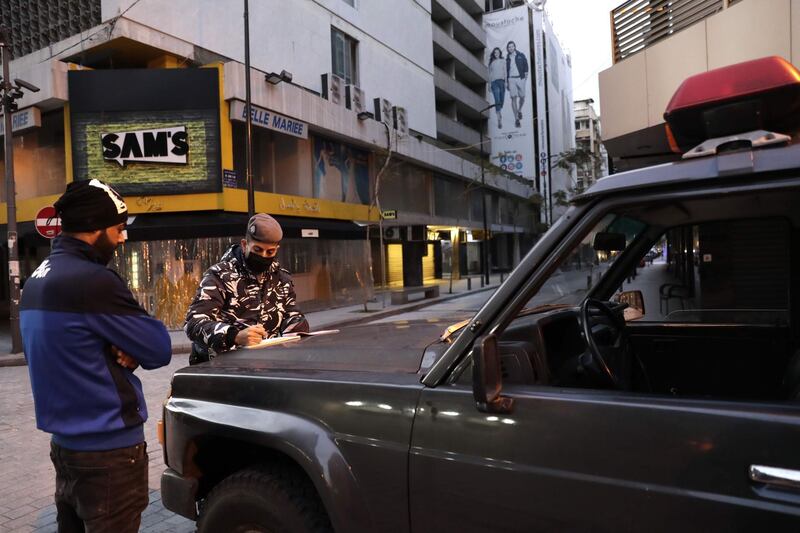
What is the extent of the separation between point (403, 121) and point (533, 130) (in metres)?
28.7

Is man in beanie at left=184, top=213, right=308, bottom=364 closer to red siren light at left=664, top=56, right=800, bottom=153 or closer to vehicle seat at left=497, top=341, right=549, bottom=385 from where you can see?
vehicle seat at left=497, top=341, right=549, bottom=385

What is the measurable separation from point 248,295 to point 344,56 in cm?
2396

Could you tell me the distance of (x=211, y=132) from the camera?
1680cm

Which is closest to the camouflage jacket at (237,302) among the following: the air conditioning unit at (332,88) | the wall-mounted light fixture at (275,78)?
the wall-mounted light fixture at (275,78)

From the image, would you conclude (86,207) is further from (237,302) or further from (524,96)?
(524,96)

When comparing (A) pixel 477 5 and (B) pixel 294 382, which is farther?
(A) pixel 477 5

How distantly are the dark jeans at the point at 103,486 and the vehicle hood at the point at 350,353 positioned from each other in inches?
21.0

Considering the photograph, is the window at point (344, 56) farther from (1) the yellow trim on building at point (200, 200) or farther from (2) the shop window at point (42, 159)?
(2) the shop window at point (42, 159)

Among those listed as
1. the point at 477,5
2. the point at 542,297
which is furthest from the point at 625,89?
the point at 477,5

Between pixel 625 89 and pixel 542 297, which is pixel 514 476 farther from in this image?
pixel 625 89

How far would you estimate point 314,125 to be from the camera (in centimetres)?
2088

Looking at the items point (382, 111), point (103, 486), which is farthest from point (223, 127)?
point (103, 486)

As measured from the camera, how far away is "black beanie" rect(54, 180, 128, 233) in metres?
2.06

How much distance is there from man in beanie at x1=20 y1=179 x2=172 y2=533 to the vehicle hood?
48 cm
